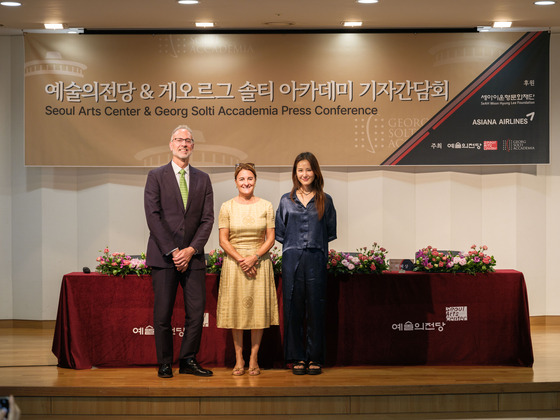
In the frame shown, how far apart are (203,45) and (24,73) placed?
181 cm

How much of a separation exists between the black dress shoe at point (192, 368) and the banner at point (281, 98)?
7.95ft

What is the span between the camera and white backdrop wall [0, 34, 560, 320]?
7.52 meters

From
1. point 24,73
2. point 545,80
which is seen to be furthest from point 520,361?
point 24,73

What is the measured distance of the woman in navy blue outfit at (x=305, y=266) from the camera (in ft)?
17.4

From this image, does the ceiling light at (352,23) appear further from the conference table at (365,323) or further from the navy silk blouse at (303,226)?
the conference table at (365,323)

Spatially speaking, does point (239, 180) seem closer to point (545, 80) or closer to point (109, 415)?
point (109, 415)

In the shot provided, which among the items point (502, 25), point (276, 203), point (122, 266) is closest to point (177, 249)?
point (122, 266)

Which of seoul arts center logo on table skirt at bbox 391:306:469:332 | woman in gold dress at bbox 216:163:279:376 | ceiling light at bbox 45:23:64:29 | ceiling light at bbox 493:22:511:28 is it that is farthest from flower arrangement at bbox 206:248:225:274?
ceiling light at bbox 493:22:511:28

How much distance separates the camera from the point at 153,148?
23.6ft

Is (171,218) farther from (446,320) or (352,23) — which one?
(352,23)

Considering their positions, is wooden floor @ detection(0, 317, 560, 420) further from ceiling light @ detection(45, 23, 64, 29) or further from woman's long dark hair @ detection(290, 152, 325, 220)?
ceiling light @ detection(45, 23, 64, 29)

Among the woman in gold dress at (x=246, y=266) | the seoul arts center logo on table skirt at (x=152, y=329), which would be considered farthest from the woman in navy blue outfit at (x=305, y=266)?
the seoul arts center logo on table skirt at (x=152, y=329)

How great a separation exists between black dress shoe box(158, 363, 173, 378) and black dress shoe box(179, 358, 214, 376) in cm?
12

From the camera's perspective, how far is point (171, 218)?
17.4ft
